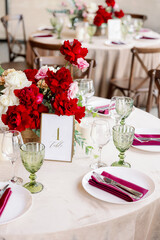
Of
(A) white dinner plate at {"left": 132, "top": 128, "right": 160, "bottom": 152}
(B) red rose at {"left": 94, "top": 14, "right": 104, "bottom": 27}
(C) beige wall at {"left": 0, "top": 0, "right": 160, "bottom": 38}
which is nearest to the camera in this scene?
(A) white dinner plate at {"left": 132, "top": 128, "right": 160, "bottom": 152}

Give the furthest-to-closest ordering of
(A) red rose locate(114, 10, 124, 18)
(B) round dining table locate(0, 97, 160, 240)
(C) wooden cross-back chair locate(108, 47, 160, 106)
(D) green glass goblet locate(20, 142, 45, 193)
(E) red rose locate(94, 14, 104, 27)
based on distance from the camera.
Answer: (A) red rose locate(114, 10, 124, 18) < (E) red rose locate(94, 14, 104, 27) < (C) wooden cross-back chair locate(108, 47, 160, 106) < (D) green glass goblet locate(20, 142, 45, 193) < (B) round dining table locate(0, 97, 160, 240)

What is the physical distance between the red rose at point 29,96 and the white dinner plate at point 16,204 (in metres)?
0.32

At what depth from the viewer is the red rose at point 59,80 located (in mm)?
1354

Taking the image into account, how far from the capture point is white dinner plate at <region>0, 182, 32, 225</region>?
111 cm

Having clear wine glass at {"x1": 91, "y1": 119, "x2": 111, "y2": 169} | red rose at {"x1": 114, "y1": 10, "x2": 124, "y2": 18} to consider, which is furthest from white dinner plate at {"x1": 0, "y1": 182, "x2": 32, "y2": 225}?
red rose at {"x1": 114, "y1": 10, "x2": 124, "y2": 18}

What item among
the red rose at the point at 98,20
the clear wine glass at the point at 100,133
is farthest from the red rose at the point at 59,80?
the red rose at the point at 98,20

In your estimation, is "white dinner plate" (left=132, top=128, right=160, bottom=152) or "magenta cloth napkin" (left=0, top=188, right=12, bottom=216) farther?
"white dinner plate" (left=132, top=128, right=160, bottom=152)

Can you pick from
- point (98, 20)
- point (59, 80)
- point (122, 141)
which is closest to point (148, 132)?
point (122, 141)

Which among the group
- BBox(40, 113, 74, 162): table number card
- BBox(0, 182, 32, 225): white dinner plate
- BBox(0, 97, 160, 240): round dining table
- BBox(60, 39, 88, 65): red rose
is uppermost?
BBox(60, 39, 88, 65): red rose

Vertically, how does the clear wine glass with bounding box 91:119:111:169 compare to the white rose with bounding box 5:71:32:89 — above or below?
below

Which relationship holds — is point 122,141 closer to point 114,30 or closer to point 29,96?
point 29,96

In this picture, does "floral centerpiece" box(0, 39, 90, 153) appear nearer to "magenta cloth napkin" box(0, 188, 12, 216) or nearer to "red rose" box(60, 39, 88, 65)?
"red rose" box(60, 39, 88, 65)

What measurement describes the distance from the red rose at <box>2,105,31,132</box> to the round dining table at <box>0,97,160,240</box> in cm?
20

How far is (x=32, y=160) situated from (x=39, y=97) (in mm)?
279
